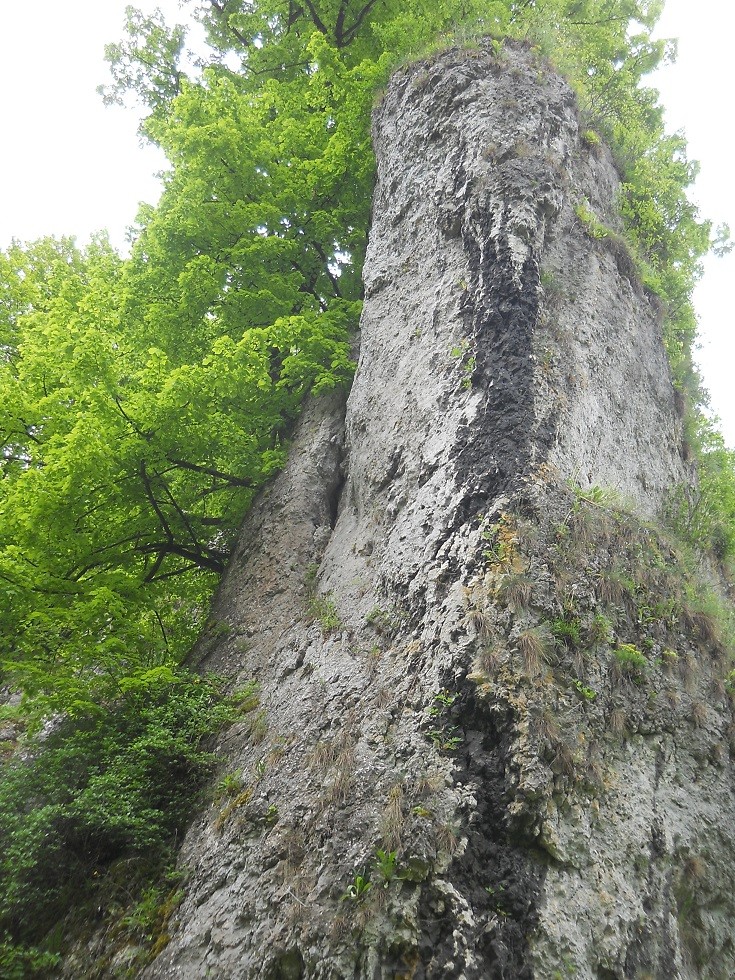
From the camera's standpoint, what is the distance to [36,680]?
5.80 m

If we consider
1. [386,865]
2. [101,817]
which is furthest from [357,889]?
[101,817]

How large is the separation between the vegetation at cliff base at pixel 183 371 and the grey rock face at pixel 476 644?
75 centimetres

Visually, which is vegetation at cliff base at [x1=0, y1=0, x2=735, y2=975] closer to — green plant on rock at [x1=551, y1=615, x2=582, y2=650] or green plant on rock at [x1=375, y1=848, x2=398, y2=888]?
green plant on rock at [x1=375, y1=848, x2=398, y2=888]

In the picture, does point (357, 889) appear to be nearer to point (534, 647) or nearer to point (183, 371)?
point (534, 647)

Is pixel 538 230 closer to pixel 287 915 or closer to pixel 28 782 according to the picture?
pixel 287 915

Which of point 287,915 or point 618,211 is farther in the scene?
point 618,211

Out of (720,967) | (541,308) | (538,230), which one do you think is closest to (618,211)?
(538,230)

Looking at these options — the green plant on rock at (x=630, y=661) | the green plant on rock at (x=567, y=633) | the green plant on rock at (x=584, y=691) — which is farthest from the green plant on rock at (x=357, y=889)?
the green plant on rock at (x=630, y=661)

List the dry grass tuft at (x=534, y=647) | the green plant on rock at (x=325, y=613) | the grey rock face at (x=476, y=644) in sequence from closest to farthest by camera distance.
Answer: the grey rock face at (x=476, y=644), the dry grass tuft at (x=534, y=647), the green plant on rock at (x=325, y=613)

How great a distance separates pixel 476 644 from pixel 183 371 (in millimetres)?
4776

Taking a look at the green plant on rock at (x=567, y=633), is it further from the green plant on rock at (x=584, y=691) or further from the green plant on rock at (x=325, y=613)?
the green plant on rock at (x=325, y=613)

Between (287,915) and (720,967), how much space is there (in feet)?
9.79

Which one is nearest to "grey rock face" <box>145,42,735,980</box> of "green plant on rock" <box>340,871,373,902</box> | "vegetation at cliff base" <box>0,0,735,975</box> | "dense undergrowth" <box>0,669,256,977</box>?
"green plant on rock" <box>340,871,373,902</box>

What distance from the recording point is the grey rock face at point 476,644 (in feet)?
13.4
